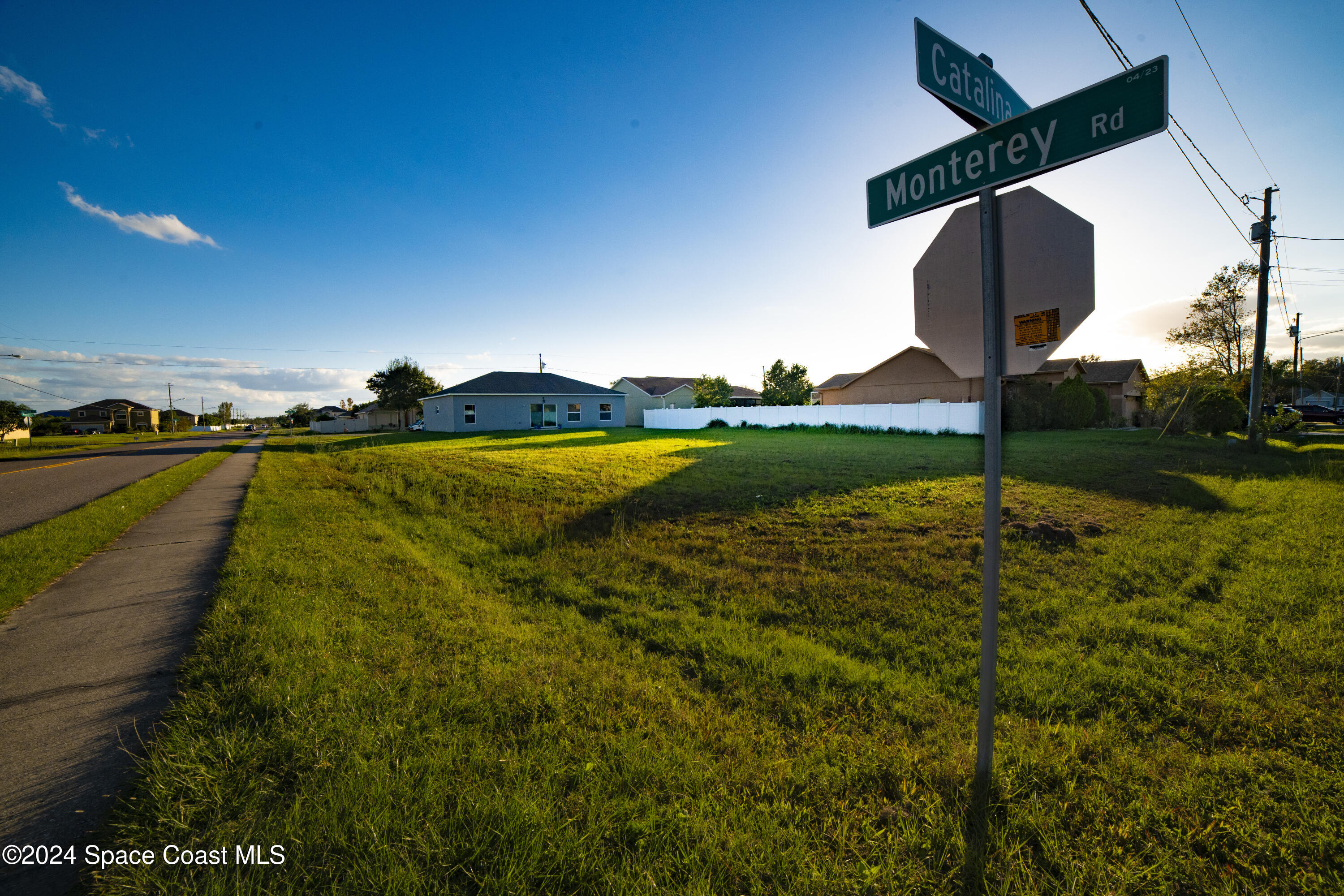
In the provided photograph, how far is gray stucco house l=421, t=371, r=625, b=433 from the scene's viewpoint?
35.1 m

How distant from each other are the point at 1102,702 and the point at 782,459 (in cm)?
1148

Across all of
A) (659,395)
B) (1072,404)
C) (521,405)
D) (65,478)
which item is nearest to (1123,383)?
(1072,404)

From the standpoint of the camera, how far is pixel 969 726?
117 inches

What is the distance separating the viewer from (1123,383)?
3541cm

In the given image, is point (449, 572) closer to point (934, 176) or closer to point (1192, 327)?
point (934, 176)

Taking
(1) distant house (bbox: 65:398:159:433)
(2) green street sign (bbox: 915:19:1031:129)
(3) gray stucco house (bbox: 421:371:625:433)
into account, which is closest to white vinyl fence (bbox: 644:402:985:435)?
(3) gray stucco house (bbox: 421:371:625:433)

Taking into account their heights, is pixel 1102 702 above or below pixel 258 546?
below

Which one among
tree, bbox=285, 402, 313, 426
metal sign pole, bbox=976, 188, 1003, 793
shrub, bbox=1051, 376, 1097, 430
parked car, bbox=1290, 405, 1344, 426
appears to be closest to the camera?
metal sign pole, bbox=976, 188, 1003, 793

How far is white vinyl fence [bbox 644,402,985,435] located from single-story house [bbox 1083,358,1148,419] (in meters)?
20.5

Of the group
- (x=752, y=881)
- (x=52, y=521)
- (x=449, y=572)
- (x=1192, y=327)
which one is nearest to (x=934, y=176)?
(x=752, y=881)

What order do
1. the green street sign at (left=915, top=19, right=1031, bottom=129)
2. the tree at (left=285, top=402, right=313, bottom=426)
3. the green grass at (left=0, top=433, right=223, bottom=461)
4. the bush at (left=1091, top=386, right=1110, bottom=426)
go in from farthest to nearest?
the tree at (left=285, top=402, right=313, bottom=426) < the bush at (left=1091, top=386, right=1110, bottom=426) < the green grass at (left=0, top=433, right=223, bottom=461) < the green street sign at (left=915, top=19, right=1031, bottom=129)

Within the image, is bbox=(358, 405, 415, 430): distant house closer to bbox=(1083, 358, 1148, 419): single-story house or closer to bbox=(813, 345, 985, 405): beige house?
bbox=(813, 345, 985, 405): beige house

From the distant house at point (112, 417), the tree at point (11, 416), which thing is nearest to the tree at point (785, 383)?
the tree at point (11, 416)

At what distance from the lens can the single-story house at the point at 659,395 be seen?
152 feet
